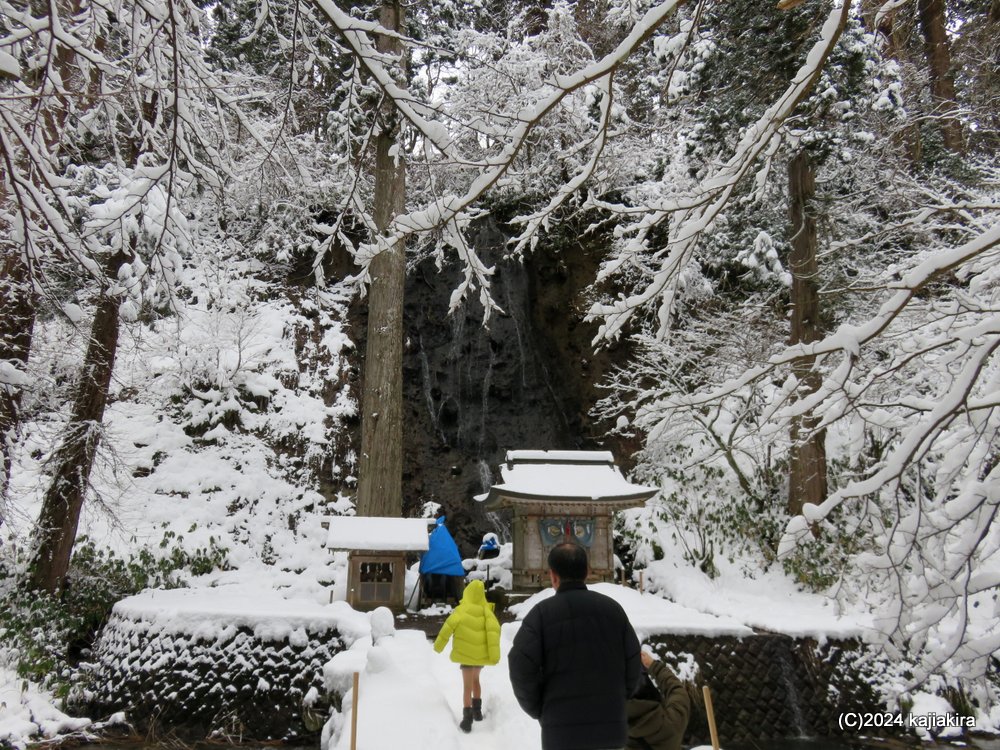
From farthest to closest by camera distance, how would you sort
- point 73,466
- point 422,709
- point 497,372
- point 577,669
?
point 497,372 → point 73,466 → point 422,709 → point 577,669

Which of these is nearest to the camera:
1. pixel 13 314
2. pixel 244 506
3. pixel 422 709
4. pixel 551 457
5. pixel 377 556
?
pixel 422 709

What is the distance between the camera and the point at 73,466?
8.75 metres

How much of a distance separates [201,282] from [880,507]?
1510cm

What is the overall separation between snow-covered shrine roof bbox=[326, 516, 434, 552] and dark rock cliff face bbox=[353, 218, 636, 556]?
4.96m

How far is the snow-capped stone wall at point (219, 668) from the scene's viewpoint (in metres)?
7.13

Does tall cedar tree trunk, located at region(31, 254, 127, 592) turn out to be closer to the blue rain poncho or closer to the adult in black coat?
the blue rain poncho

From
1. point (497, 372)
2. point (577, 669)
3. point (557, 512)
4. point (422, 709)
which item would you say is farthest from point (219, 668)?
point (497, 372)

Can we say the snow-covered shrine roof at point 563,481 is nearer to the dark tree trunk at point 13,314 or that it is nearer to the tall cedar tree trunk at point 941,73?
the dark tree trunk at point 13,314

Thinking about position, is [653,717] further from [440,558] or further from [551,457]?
[551,457]

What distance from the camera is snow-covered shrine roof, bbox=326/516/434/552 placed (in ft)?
29.3

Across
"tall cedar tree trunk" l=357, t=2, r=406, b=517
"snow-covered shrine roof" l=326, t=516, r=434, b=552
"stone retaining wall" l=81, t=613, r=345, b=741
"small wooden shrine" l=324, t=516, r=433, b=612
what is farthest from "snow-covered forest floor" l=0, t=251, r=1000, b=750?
"tall cedar tree trunk" l=357, t=2, r=406, b=517

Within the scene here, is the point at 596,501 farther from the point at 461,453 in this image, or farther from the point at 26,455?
the point at 26,455

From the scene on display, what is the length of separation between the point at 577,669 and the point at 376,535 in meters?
6.94

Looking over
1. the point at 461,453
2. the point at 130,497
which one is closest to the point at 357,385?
the point at 461,453
